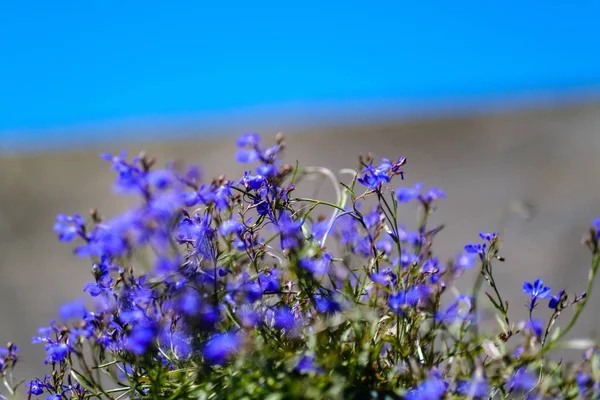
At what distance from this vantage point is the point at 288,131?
627 centimetres

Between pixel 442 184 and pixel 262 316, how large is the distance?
4.90m

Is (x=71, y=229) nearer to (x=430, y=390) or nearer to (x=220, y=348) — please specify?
(x=220, y=348)

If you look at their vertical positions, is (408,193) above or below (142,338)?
above

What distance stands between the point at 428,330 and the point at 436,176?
4.90 meters

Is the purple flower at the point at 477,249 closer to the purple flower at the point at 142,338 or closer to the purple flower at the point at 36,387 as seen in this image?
the purple flower at the point at 142,338

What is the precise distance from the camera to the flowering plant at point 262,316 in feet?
2.55

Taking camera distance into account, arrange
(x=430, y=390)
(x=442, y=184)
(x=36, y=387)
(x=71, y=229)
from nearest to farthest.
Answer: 1. (x=430, y=390)
2. (x=71, y=229)
3. (x=36, y=387)
4. (x=442, y=184)

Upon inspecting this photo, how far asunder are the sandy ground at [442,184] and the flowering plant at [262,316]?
338cm

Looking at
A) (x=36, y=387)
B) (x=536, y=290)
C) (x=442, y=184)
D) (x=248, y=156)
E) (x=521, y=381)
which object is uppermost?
(x=442, y=184)

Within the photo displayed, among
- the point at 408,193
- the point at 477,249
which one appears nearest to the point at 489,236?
the point at 477,249

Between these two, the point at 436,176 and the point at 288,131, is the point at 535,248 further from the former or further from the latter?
the point at 288,131

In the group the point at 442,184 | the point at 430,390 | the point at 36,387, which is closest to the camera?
the point at 430,390

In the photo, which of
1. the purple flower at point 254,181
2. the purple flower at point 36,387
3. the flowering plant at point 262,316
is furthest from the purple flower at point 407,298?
the purple flower at point 36,387

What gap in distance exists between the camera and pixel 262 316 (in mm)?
870
